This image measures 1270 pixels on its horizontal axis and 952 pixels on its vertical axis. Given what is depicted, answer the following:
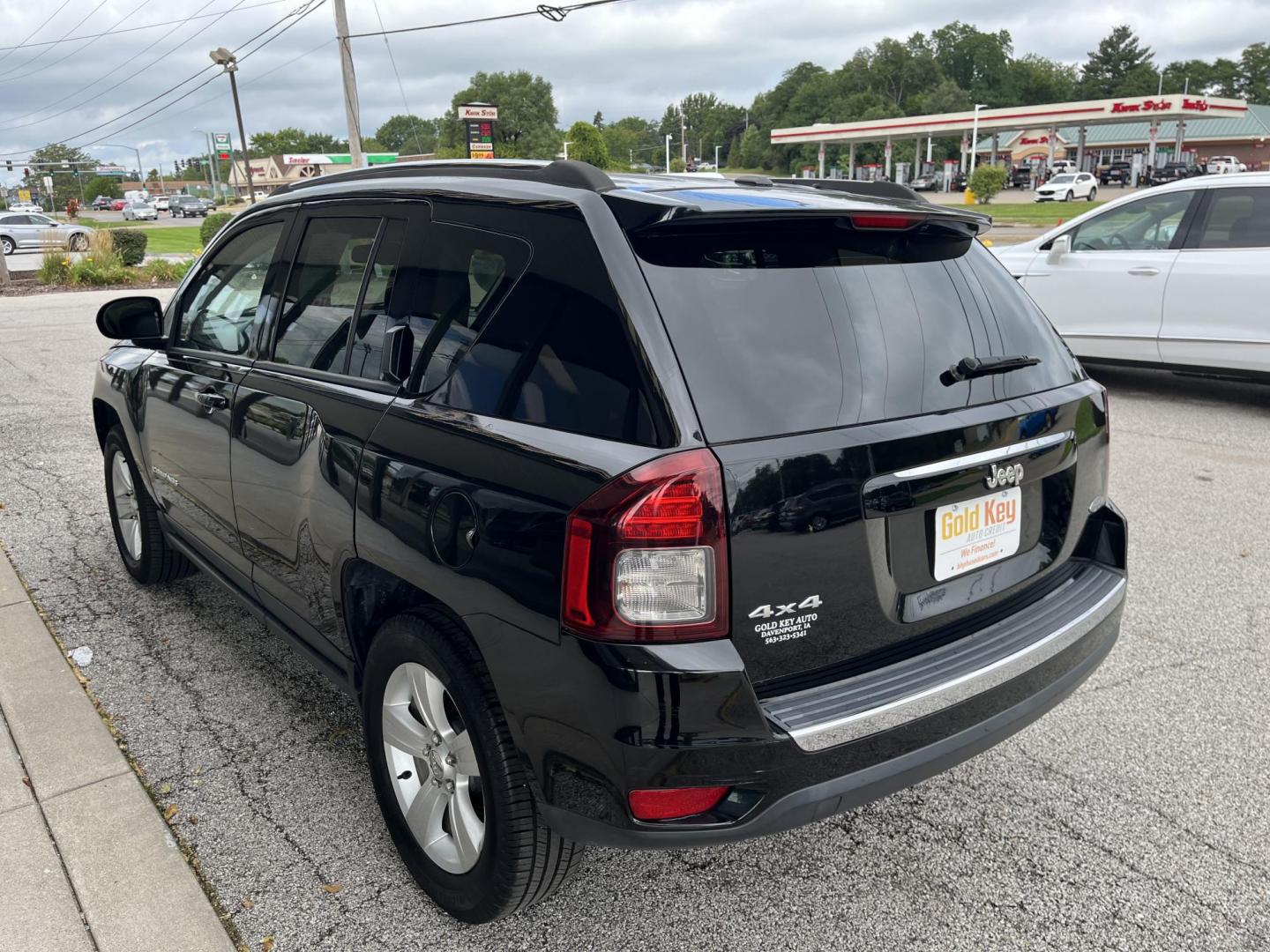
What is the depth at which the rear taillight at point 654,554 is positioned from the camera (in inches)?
77.0

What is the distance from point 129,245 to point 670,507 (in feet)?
88.5

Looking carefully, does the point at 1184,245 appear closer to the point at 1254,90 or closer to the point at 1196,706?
the point at 1196,706

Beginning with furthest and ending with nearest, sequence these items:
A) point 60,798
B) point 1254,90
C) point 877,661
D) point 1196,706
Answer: point 1254,90, point 1196,706, point 60,798, point 877,661

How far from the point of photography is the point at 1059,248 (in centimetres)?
866

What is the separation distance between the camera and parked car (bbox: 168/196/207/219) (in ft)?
270

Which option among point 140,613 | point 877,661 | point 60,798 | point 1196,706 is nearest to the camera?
point 877,661

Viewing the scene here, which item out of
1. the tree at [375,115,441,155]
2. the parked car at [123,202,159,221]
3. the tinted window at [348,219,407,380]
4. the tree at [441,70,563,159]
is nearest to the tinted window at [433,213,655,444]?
the tinted window at [348,219,407,380]

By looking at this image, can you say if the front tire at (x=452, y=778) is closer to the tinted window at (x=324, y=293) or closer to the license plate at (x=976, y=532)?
the tinted window at (x=324, y=293)

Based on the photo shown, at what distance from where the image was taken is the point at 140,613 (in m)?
4.57

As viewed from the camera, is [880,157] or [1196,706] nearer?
[1196,706]

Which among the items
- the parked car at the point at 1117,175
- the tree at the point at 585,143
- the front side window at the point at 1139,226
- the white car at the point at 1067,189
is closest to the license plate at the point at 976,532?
the front side window at the point at 1139,226

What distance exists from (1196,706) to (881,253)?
222cm

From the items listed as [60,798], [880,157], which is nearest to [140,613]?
[60,798]

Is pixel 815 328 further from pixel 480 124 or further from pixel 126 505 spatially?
pixel 480 124
